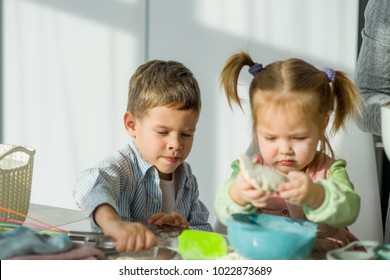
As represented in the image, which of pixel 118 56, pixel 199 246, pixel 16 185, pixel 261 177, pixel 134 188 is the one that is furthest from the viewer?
pixel 118 56

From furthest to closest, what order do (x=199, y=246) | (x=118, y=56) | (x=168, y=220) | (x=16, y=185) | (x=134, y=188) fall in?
(x=118, y=56), (x=16, y=185), (x=134, y=188), (x=168, y=220), (x=199, y=246)

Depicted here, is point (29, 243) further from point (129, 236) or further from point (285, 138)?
point (285, 138)

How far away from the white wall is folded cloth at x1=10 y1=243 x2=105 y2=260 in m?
1.33

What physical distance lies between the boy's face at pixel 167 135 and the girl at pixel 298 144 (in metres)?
0.13

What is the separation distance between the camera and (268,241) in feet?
2.12

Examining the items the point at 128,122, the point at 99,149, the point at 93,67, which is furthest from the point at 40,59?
the point at 128,122

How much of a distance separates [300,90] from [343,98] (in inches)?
3.8

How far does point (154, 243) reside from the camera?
0.75m

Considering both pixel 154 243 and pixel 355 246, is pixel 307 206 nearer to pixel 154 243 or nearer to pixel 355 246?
pixel 355 246

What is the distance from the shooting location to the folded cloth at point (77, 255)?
68cm

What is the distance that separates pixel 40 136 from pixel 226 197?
6.90 feet

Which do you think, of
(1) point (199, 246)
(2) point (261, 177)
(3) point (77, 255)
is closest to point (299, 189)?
(2) point (261, 177)

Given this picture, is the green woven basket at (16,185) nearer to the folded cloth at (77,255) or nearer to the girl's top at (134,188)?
the girl's top at (134,188)

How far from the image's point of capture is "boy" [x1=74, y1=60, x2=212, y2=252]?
36.5 inches
